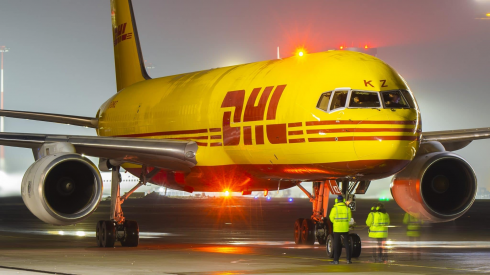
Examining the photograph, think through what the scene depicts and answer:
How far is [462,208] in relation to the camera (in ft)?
64.3

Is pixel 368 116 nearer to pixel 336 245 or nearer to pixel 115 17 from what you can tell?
pixel 336 245

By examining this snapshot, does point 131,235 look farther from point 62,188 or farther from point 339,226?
point 339,226

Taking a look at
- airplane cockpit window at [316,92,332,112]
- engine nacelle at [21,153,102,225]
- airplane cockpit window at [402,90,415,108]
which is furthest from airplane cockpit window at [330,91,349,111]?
engine nacelle at [21,153,102,225]

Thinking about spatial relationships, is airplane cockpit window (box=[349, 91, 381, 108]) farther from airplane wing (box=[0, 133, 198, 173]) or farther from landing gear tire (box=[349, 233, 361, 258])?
airplane wing (box=[0, 133, 198, 173])

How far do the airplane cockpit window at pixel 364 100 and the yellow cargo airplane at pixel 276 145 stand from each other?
0.03 m

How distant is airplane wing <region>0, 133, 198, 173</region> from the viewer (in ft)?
64.0

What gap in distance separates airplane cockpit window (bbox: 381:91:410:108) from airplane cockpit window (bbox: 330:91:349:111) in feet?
2.51

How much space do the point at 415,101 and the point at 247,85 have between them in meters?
4.28

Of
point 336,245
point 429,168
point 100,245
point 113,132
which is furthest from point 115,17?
point 336,245

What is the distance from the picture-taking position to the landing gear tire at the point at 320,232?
20.8 meters

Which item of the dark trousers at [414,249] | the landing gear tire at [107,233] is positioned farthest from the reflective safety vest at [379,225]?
the landing gear tire at [107,233]

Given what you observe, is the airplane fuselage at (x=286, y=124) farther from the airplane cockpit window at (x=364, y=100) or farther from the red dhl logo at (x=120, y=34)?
the red dhl logo at (x=120, y=34)

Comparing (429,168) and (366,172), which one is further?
(429,168)

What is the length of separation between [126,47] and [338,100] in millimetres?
14053
